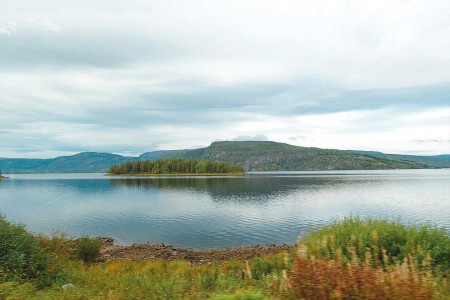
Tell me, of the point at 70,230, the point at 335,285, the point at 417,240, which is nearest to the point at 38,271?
the point at 335,285

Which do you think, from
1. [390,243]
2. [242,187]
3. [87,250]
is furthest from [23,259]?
[242,187]

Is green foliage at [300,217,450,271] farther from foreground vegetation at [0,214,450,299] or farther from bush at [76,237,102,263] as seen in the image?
bush at [76,237,102,263]

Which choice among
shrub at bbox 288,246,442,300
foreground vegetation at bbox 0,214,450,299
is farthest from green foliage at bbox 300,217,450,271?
shrub at bbox 288,246,442,300

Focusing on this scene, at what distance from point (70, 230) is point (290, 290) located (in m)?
43.5

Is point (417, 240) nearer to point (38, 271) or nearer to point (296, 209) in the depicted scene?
point (38, 271)

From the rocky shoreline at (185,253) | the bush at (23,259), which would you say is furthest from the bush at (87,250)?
the bush at (23,259)

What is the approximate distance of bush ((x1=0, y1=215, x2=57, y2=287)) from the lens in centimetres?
1336

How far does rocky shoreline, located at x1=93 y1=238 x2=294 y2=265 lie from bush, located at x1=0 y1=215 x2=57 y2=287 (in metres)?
12.7

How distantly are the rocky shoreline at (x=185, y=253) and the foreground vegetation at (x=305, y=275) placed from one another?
586 cm

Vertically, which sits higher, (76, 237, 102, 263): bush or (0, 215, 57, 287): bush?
(0, 215, 57, 287): bush

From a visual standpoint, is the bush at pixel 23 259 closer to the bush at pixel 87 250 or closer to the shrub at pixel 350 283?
the shrub at pixel 350 283

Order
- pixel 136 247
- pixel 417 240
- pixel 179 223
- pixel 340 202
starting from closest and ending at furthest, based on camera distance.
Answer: pixel 417 240
pixel 136 247
pixel 179 223
pixel 340 202

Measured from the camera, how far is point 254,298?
721cm

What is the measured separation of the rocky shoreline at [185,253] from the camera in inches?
1077
